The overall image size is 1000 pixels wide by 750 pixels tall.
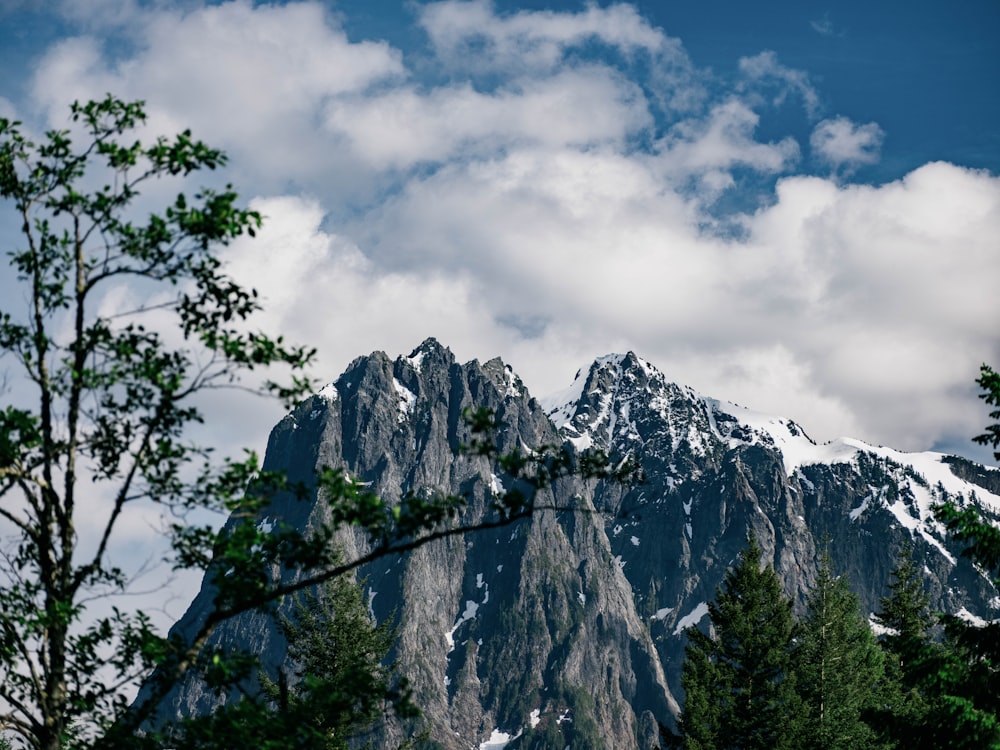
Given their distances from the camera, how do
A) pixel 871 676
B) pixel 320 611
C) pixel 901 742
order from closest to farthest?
1. pixel 901 742
2. pixel 320 611
3. pixel 871 676

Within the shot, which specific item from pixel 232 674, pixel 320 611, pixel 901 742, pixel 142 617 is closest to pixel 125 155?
pixel 142 617

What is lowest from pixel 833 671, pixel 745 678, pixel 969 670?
pixel 969 670

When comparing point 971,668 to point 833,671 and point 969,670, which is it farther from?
point 833,671

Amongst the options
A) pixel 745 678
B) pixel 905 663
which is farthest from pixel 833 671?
pixel 905 663

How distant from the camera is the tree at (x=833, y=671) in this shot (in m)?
38.0

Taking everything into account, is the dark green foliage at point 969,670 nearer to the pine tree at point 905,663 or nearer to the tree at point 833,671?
the pine tree at point 905,663

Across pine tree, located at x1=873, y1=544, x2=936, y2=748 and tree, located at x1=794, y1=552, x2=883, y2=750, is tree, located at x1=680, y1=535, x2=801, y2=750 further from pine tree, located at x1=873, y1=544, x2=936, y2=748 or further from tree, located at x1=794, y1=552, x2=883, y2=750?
pine tree, located at x1=873, y1=544, x2=936, y2=748

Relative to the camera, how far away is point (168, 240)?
11266mm

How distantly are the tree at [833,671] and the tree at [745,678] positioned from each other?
131cm

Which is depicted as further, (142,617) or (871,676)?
(871,676)

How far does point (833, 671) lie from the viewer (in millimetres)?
41625

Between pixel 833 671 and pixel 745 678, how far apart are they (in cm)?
718

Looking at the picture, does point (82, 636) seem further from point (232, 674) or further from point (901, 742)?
point (901, 742)

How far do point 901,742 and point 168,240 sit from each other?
16.4 metres
